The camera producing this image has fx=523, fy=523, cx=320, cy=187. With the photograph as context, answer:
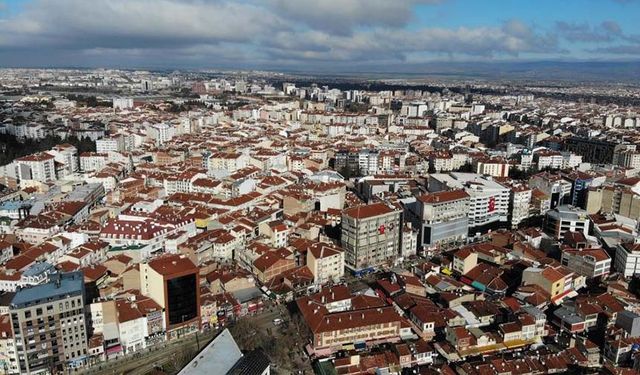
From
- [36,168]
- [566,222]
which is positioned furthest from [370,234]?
[36,168]

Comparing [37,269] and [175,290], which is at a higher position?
→ [175,290]

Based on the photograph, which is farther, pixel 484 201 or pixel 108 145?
pixel 108 145

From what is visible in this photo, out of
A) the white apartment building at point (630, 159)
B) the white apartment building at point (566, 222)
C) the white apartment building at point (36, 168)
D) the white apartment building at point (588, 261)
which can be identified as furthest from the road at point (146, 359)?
the white apartment building at point (630, 159)

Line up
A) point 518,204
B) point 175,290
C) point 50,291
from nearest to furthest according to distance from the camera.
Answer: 1. point 50,291
2. point 175,290
3. point 518,204

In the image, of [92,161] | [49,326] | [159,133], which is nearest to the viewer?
[49,326]

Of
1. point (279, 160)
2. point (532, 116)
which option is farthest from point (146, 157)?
point (532, 116)

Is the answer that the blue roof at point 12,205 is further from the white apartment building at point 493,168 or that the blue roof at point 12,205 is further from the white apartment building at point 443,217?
the white apartment building at point 493,168

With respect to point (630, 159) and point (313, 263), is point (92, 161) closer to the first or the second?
point (313, 263)
